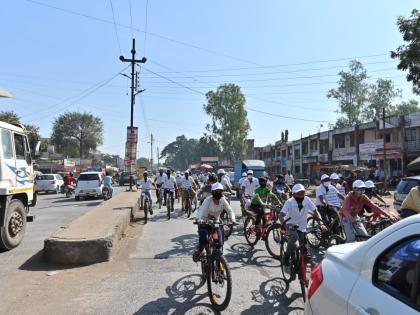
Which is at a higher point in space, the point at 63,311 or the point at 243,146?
the point at 243,146

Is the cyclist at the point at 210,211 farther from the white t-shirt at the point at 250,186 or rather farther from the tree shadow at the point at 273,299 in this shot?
the white t-shirt at the point at 250,186

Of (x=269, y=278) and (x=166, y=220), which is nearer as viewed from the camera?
(x=269, y=278)

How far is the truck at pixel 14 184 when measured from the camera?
9.85 meters

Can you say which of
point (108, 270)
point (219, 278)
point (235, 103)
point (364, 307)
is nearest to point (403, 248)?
point (364, 307)

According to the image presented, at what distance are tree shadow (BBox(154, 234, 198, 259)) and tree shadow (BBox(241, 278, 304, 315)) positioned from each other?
110 inches

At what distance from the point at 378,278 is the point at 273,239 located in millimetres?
7144

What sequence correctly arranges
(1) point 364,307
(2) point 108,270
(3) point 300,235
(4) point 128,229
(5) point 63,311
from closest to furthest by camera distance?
1. (1) point 364,307
2. (5) point 63,311
3. (3) point 300,235
4. (2) point 108,270
5. (4) point 128,229

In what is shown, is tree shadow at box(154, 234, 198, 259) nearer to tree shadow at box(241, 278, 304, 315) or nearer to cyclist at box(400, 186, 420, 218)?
tree shadow at box(241, 278, 304, 315)

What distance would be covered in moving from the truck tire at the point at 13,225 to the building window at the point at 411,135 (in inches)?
1471

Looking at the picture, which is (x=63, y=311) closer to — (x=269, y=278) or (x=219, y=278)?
(x=219, y=278)

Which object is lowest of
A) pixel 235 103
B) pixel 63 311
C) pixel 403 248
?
pixel 63 311

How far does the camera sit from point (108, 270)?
7.98 m

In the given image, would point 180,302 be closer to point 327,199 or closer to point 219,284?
point 219,284

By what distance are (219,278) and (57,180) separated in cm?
3096
